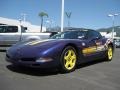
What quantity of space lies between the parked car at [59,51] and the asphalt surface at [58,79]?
27cm

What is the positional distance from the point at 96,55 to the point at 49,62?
2.35m

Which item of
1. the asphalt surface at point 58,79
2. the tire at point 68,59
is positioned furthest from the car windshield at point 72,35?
the asphalt surface at point 58,79

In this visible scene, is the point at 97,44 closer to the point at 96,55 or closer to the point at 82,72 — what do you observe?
the point at 96,55

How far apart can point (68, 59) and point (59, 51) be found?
458 millimetres

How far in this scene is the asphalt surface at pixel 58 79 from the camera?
5.39 metres

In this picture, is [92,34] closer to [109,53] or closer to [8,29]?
[109,53]

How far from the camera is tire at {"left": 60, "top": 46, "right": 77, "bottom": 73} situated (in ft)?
22.6

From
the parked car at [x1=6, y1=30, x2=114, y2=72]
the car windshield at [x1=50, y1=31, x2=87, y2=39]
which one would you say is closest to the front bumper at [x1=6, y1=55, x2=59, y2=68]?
the parked car at [x1=6, y1=30, x2=114, y2=72]

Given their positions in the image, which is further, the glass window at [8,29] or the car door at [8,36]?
the glass window at [8,29]

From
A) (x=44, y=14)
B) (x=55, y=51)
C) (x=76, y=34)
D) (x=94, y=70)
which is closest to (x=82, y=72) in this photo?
(x=94, y=70)

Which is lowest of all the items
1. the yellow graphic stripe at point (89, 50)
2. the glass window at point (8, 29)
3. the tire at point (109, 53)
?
the tire at point (109, 53)

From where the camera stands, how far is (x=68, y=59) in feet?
23.4

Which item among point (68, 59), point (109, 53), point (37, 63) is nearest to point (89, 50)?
point (68, 59)

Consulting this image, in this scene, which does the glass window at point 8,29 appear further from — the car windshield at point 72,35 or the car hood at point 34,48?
the car hood at point 34,48
